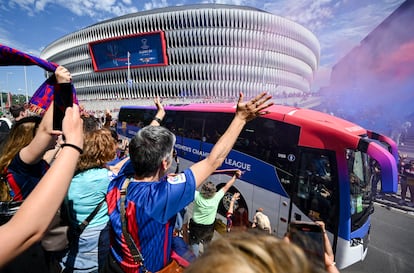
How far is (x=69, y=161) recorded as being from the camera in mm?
968

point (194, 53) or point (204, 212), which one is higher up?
point (194, 53)

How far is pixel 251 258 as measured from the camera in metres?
0.66

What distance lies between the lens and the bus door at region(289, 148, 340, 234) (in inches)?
168

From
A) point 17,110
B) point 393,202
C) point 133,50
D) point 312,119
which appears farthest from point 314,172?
point 133,50

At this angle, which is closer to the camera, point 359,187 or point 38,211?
point 38,211

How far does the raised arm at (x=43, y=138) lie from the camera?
142cm

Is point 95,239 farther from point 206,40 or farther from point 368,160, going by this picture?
point 206,40

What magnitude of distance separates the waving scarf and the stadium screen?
4603cm

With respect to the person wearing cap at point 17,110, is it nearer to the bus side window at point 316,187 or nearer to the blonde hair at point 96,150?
the blonde hair at point 96,150

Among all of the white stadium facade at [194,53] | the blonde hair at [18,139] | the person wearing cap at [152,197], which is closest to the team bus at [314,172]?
the person wearing cap at [152,197]

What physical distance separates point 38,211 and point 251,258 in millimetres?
777

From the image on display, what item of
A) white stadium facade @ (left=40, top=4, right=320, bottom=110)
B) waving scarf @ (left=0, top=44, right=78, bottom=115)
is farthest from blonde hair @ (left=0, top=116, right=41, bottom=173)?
white stadium facade @ (left=40, top=4, right=320, bottom=110)

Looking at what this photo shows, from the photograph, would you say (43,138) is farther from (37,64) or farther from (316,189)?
(316,189)

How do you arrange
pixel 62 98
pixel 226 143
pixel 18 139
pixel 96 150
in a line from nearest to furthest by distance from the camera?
1. pixel 62 98
2. pixel 226 143
3. pixel 18 139
4. pixel 96 150
